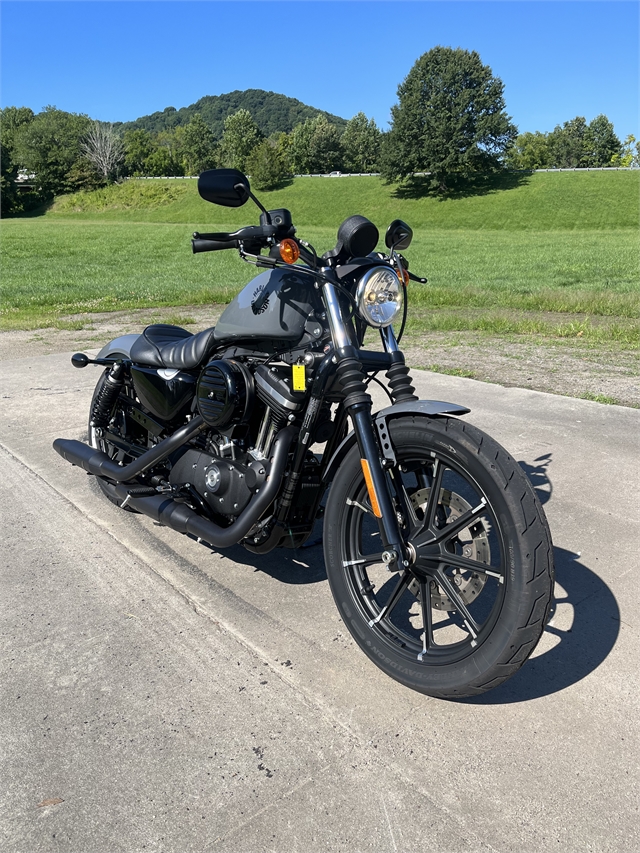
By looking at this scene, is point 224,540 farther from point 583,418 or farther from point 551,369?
point 551,369

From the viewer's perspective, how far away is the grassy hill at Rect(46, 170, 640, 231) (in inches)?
2186

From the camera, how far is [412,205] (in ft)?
218

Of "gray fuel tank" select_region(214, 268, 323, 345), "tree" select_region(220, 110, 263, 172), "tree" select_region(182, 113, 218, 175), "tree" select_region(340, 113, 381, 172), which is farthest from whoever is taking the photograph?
"tree" select_region(182, 113, 218, 175)

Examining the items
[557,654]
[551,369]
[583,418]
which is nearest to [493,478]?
[557,654]

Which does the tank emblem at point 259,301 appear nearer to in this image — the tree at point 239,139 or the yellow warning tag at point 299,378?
the yellow warning tag at point 299,378

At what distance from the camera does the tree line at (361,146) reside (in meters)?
73.8

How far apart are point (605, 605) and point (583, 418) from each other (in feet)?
9.68

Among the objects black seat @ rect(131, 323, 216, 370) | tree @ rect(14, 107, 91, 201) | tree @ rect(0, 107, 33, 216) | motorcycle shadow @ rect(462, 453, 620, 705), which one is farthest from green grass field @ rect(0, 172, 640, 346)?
tree @ rect(14, 107, 91, 201)

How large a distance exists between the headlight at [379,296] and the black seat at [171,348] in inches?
37.8

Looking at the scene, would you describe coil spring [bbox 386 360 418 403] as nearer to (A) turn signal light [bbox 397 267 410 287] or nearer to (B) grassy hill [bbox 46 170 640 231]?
(A) turn signal light [bbox 397 267 410 287]

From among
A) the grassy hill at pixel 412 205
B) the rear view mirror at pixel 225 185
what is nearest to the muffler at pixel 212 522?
the rear view mirror at pixel 225 185

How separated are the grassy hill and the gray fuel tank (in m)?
54.0

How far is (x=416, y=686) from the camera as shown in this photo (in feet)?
8.01

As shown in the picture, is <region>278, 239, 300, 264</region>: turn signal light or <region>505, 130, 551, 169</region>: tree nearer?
<region>278, 239, 300, 264</region>: turn signal light
